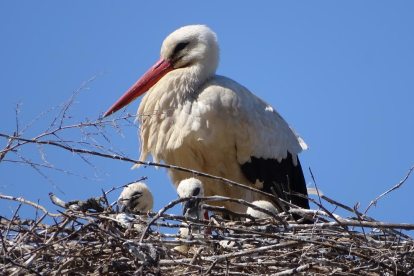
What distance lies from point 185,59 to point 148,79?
30 centimetres

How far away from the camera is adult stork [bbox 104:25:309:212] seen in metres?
5.26

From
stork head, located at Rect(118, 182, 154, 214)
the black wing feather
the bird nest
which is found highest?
the black wing feather

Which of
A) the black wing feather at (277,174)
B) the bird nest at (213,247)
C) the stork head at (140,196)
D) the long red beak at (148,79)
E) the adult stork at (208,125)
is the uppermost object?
the long red beak at (148,79)

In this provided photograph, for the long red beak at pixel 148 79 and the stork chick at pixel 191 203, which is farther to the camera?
the long red beak at pixel 148 79

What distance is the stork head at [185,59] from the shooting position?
218 inches

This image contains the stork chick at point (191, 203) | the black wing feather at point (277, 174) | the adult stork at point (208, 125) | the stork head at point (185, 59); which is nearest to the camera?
the stork chick at point (191, 203)

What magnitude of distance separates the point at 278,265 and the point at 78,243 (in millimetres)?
798

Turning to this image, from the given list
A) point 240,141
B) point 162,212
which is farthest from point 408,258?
point 240,141

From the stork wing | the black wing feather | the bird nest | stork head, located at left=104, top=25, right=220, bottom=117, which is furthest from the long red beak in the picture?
the bird nest

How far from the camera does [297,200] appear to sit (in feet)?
18.7

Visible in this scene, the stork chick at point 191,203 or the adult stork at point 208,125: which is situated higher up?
the adult stork at point 208,125

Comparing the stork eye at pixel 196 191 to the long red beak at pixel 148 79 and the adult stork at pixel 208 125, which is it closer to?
the adult stork at pixel 208 125

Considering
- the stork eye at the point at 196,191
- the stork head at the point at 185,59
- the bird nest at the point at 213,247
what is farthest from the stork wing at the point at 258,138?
the bird nest at the point at 213,247

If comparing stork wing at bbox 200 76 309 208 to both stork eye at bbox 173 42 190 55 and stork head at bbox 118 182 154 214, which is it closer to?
stork eye at bbox 173 42 190 55
